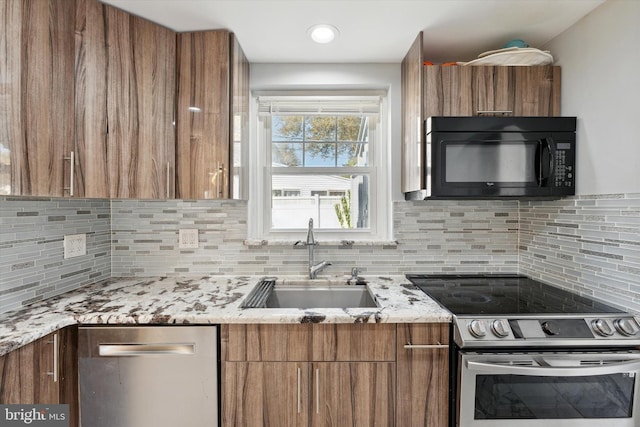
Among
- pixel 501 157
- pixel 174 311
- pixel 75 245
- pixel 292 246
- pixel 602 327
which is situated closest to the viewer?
pixel 602 327

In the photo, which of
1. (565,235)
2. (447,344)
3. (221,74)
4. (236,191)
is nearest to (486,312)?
(447,344)

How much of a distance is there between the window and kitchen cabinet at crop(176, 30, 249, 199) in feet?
1.57

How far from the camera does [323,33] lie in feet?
5.32

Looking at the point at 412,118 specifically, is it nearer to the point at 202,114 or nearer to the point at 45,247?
the point at 202,114

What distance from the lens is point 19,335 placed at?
1089 mm

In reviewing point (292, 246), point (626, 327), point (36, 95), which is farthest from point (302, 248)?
point (626, 327)

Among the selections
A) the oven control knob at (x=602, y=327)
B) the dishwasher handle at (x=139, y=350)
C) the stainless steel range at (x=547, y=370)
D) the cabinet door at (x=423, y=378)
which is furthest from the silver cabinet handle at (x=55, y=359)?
the oven control knob at (x=602, y=327)

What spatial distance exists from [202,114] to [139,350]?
113 centimetres

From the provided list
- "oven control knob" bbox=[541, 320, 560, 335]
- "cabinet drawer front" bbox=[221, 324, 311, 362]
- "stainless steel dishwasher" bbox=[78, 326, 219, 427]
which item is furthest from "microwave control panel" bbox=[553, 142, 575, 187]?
"stainless steel dishwasher" bbox=[78, 326, 219, 427]

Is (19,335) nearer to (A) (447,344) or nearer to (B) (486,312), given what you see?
(A) (447,344)

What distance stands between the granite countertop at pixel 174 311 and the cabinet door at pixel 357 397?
23 centimetres

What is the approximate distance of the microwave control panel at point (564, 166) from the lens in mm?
1574

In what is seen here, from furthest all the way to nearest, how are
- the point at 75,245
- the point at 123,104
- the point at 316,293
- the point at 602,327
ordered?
the point at 316,293, the point at 75,245, the point at 123,104, the point at 602,327

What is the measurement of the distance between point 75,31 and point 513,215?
8.08 feet
